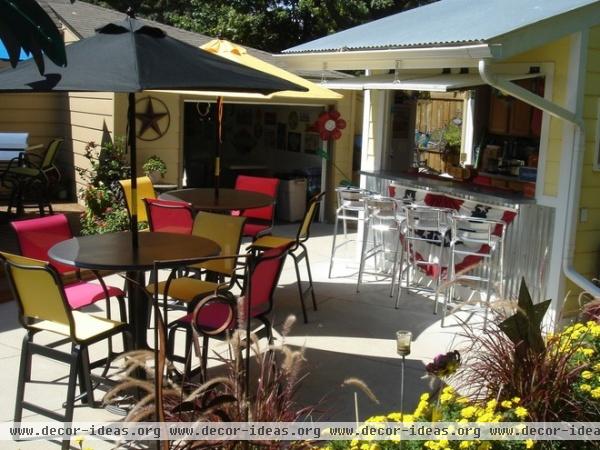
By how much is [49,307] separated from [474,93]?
6.52 meters

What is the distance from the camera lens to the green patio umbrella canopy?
7.01 feet

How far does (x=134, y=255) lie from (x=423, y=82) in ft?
12.0

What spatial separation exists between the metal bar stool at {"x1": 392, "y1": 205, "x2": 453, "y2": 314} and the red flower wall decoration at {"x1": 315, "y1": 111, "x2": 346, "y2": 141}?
3.31 metres

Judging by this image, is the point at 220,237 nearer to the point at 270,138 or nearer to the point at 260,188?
the point at 260,188

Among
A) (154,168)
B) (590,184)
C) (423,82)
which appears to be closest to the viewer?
(590,184)

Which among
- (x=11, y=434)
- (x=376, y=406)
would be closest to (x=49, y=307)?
(x=11, y=434)

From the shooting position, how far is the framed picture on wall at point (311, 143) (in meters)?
12.7

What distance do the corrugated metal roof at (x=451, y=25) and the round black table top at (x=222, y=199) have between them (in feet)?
6.06

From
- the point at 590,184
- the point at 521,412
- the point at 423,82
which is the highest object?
the point at 423,82

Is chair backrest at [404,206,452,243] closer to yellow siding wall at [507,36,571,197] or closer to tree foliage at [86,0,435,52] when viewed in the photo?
yellow siding wall at [507,36,571,197]

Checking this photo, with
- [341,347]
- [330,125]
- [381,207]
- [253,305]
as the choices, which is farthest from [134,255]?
[330,125]

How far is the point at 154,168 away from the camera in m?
9.99

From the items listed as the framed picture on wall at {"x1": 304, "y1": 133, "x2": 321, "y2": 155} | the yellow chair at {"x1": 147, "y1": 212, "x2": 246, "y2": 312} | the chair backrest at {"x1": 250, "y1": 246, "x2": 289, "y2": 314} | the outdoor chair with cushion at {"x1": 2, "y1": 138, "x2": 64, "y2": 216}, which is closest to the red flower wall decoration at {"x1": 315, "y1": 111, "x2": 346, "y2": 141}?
the framed picture on wall at {"x1": 304, "y1": 133, "x2": 321, "y2": 155}

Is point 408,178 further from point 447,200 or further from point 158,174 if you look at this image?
point 158,174
